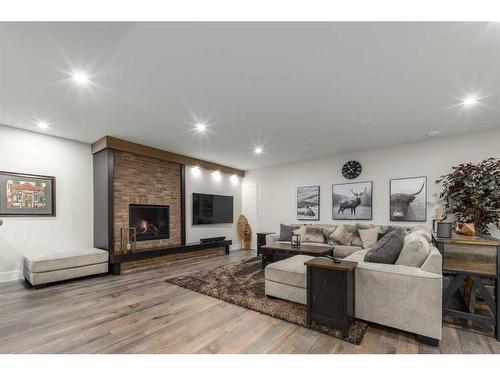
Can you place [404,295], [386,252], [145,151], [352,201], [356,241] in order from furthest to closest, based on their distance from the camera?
1. [352,201]
2. [145,151]
3. [356,241]
4. [386,252]
5. [404,295]

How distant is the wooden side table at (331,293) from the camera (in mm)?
2059

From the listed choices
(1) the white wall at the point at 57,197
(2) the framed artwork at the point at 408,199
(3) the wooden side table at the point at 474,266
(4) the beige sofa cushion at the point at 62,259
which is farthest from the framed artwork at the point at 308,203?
(1) the white wall at the point at 57,197

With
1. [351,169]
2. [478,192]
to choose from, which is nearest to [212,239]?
[351,169]

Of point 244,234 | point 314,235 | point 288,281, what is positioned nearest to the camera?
point 288,281

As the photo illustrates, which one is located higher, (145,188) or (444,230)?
(145,188)

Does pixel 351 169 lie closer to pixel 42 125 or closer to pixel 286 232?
pixel 286 232

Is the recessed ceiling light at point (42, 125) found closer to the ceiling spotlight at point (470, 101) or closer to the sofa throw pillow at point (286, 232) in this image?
the sofa throw pillow at point (286, 232)

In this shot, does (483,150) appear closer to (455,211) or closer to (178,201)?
(455,211)

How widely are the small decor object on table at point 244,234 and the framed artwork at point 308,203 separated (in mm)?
1712

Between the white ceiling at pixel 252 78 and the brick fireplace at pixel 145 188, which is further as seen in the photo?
the brick fireplace at pixel 145 188

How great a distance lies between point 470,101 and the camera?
2.84 meters

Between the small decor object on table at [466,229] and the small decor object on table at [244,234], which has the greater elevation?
the small decor object on table at [466,229]

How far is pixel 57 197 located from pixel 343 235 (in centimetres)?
557
